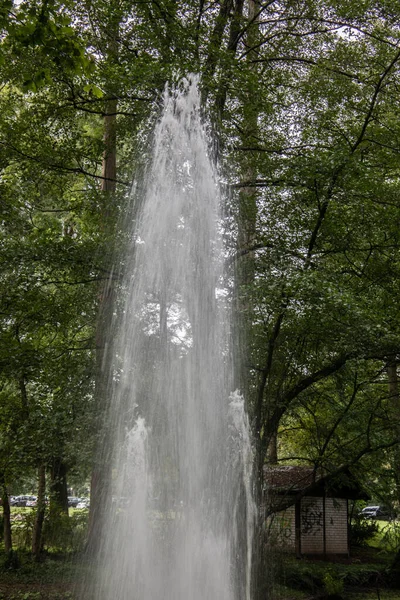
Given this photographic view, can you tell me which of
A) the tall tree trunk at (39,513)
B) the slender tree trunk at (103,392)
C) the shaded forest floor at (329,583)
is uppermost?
the slender tree trunk at (103,392)

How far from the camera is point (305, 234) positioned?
31.0ft

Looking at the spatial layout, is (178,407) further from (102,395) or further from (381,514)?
(381,514)

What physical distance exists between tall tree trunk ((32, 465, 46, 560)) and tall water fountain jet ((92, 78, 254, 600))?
1.87 meters

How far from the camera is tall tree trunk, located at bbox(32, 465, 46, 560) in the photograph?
10578 mm

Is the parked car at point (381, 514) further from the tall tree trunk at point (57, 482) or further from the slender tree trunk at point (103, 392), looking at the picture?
the tall tree trunk at point (57, 482)

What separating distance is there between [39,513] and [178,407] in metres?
4.89

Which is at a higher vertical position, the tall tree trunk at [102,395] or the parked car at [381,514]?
the tall tree trunk at [102,395]

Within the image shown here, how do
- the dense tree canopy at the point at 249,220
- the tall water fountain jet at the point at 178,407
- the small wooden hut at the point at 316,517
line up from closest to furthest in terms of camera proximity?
the tall water fountain jet at the point at 178,407 → the dense tree canopy at the point at 249,220 → the small wooden hut at the point at 316,517

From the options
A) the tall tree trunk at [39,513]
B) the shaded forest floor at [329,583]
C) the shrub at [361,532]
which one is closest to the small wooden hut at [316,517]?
the shaded forest floor at [329,583]

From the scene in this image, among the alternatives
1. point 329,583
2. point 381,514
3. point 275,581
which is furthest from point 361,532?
point 275,581

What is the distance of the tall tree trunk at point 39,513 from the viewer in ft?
34.7

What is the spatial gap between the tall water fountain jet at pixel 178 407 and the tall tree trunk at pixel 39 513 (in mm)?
1869

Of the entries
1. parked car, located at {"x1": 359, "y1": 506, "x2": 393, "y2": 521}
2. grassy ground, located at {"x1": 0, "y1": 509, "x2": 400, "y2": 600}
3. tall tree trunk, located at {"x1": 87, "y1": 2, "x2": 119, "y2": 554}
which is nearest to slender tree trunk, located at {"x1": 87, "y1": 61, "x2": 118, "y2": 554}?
tall tree trunk, located at {"x1": 87, "y1": 2, "x2": 119, "y2": 554}

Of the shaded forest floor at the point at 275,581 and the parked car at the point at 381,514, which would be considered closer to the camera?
the shaded forest floor at the point at 275,581
